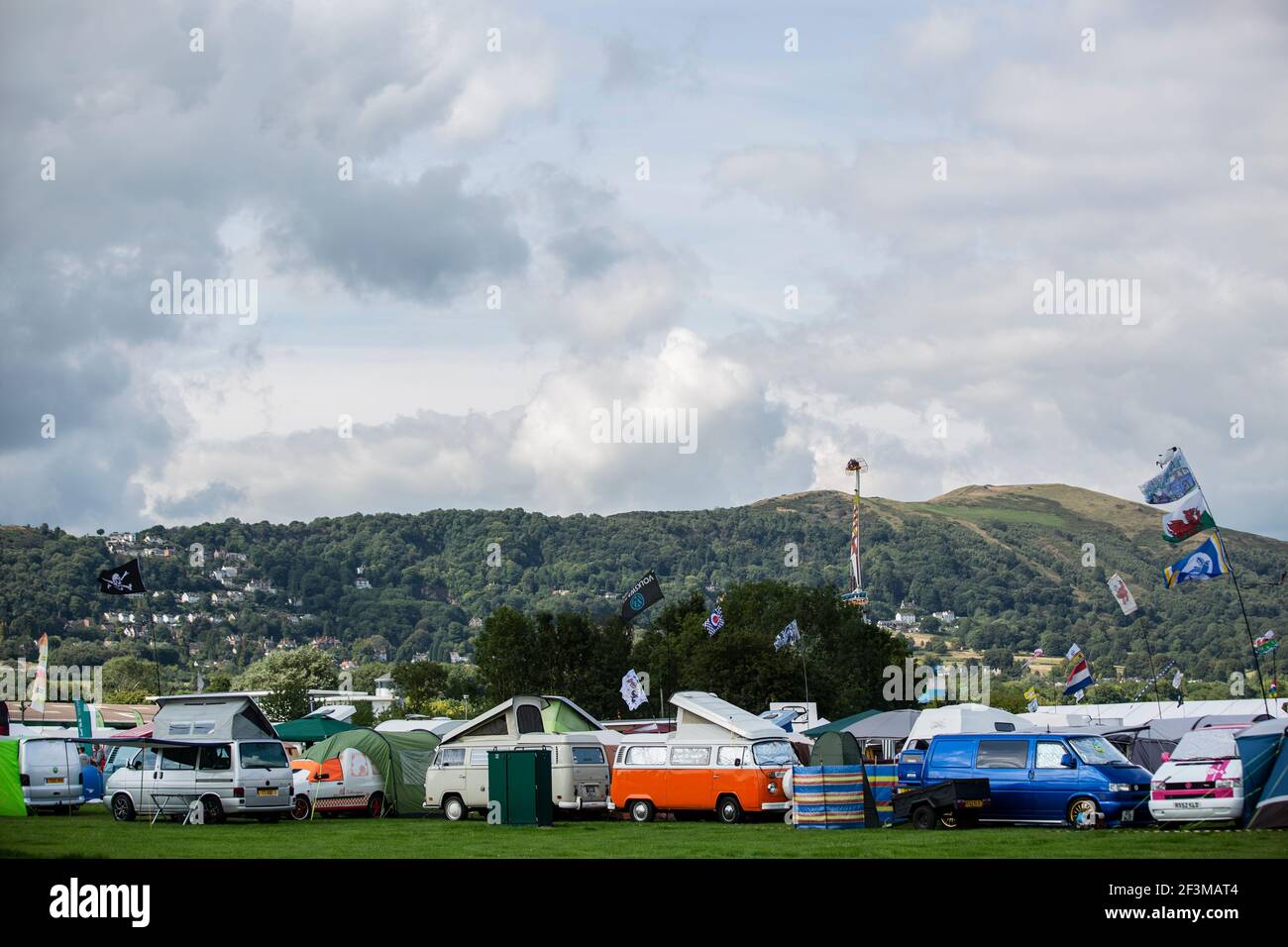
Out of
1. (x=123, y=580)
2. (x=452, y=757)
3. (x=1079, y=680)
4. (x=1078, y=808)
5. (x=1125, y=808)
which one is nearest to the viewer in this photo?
(x=1125, y=808)

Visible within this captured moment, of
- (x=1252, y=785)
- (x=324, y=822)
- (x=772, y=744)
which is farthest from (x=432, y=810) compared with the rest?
(x=1252, y=785)

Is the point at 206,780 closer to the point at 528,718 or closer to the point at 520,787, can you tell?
the point at 520,787

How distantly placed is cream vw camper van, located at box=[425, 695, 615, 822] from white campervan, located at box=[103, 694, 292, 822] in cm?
429

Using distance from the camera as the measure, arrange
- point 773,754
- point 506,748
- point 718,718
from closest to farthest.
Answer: point 773,754
point 506,748
point 718,718

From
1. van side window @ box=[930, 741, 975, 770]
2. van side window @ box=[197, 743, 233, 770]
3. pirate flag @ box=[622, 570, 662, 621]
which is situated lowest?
van side window @ box=[930, 741, 975, 770]

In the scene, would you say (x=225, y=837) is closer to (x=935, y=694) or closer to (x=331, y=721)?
(x=331, y=721)

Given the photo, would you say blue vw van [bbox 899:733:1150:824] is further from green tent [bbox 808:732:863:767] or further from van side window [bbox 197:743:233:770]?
van side window [bbox 197:743:233:770]

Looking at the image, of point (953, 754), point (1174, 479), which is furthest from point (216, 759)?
point (1174, 479)

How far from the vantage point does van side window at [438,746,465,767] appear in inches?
1319

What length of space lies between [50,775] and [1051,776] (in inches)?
892

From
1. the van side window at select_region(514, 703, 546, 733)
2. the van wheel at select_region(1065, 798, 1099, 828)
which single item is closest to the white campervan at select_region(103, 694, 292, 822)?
the van side window at select_region(514, 703, 546, 733)

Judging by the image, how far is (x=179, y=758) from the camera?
29.7 meters

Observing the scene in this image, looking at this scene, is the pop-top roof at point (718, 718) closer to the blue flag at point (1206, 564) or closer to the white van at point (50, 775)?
the blue flag at point (1206, 564)
